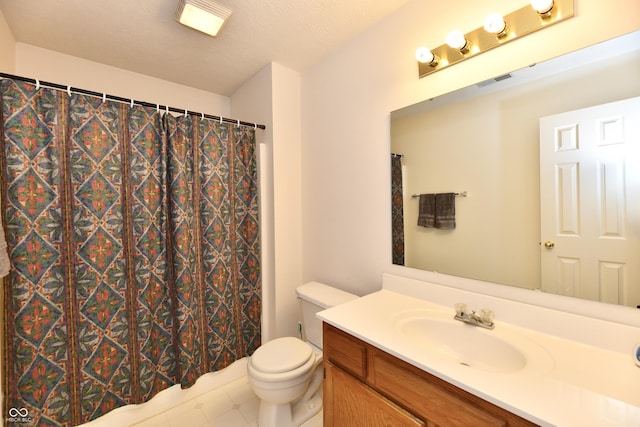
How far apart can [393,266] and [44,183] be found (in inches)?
73.6

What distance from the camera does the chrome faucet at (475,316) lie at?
108cm

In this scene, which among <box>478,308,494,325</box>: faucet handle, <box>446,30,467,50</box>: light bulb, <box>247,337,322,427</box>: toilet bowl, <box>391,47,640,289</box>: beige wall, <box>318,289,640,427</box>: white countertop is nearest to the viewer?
<box>318,289,640,427</box>: white countertop

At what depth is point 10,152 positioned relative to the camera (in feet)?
4.25

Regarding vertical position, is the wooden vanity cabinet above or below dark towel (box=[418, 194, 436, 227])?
below

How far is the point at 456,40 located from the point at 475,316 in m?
1.18

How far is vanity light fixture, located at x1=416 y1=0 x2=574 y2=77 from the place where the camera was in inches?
38.9

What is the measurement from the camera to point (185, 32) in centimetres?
165

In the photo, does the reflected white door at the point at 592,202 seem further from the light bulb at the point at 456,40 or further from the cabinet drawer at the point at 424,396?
the cabinet drawer at the point at 424,396

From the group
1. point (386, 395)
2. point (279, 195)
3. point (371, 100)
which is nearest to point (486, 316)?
point (386, 395)

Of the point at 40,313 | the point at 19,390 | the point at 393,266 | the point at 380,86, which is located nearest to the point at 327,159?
the point at 380,86

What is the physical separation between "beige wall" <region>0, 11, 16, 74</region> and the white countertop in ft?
7.38

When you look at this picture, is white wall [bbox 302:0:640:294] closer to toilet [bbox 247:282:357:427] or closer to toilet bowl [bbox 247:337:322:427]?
toilet [bbox 247:282:357:427]

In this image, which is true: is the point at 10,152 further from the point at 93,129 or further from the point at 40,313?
the point at 40,313

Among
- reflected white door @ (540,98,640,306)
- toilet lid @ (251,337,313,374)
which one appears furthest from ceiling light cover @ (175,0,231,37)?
toilet lid @ (251,337,313,374)
